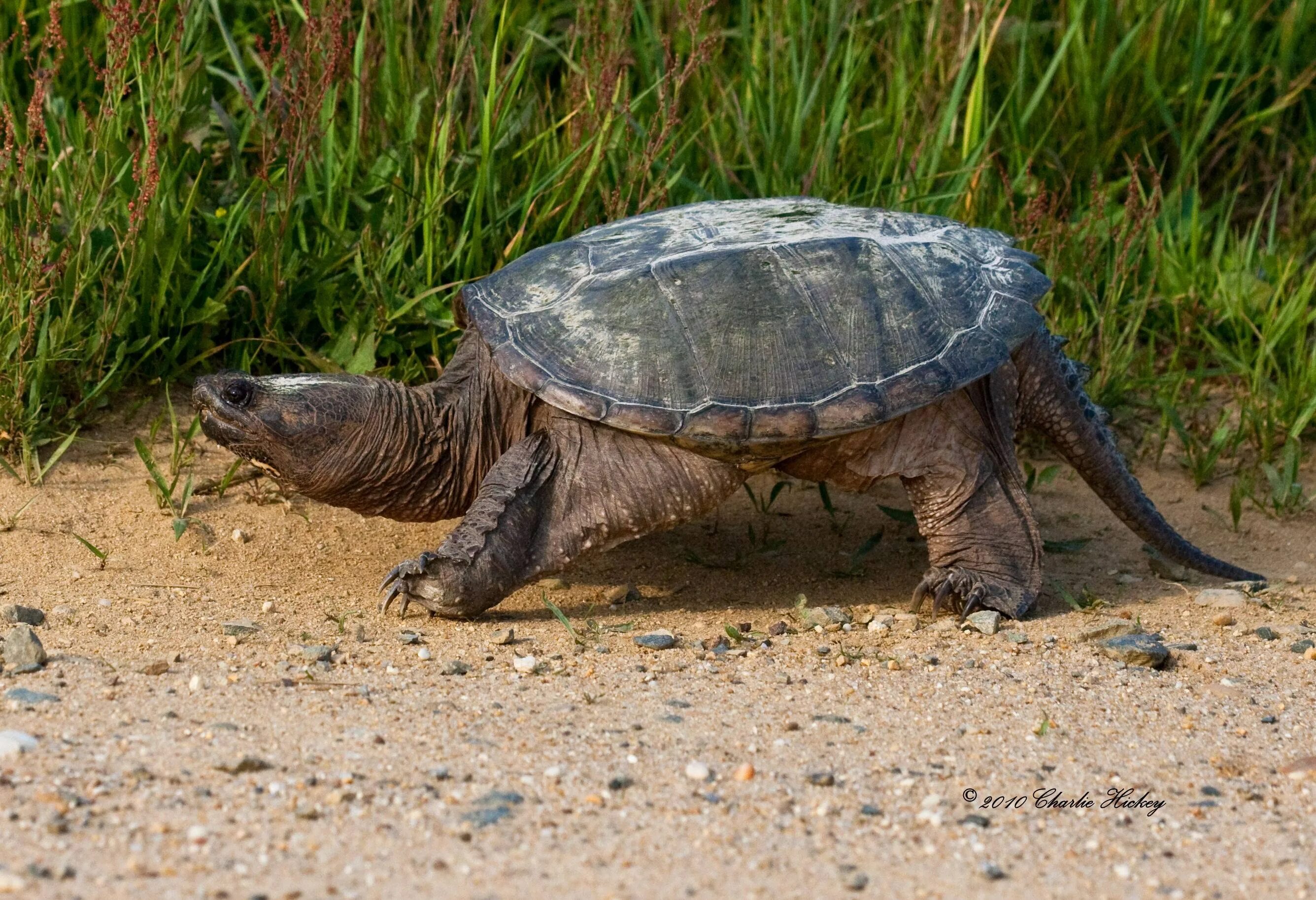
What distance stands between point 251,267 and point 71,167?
22.2 inches

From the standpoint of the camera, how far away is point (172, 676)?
266cm

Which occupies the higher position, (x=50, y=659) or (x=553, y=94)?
(x=553, y=94)

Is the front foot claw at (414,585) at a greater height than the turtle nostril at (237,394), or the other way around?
the turtle nostril at (237,394)

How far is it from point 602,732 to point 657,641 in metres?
0.57

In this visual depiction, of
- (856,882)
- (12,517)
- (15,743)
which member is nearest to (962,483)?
(856,882)

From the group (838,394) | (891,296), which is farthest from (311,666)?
(891,296)

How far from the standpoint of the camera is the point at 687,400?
3.08 meters

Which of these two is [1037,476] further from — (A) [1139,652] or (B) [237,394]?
(B) [237,394]

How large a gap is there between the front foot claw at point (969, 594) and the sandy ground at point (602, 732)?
0.08m

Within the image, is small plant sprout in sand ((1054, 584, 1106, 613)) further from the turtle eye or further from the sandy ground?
the turtle eye

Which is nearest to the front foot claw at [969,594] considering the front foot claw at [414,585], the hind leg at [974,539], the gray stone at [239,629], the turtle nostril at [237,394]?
the hind leg at [974,539]

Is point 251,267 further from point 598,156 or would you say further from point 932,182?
point 932,182

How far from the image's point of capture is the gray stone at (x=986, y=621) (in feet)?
10.6

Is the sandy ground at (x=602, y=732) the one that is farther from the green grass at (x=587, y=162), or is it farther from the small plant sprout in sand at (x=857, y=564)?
the green grass at (x=587, y=162)
